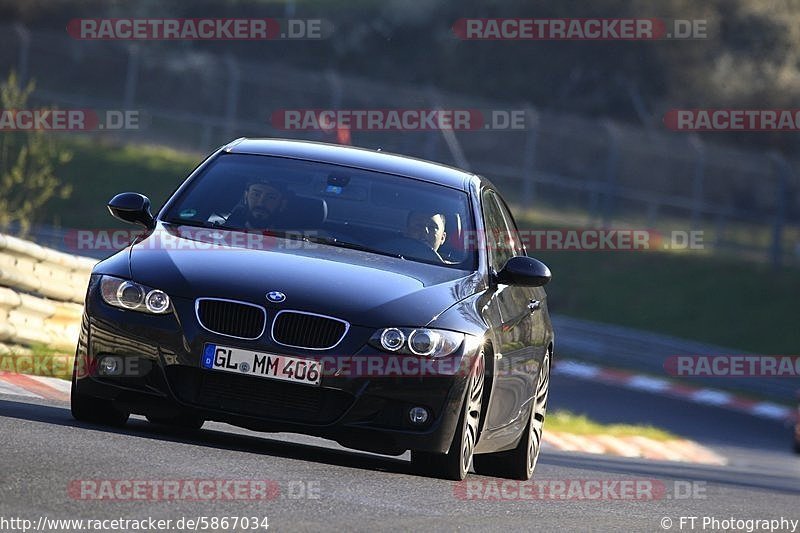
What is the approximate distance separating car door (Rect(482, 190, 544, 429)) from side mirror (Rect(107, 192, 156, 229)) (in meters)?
1.77

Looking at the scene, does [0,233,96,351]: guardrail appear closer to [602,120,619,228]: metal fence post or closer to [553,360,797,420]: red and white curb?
[553,360,797,420]: red and white curb

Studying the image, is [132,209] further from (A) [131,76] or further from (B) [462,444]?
(A) [131,76]

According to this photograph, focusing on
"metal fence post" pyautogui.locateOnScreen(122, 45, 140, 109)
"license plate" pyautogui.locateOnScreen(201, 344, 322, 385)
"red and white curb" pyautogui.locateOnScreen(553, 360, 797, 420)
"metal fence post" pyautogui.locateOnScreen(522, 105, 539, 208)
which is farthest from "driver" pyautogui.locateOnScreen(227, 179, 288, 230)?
"metal fence post" pyautogui.locateOnScreen(122, 45, 140, 109)

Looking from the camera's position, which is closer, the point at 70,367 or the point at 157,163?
the point at 70,367

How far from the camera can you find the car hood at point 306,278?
26.0ft

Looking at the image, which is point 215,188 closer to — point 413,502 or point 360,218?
point 360,218

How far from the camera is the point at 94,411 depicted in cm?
852

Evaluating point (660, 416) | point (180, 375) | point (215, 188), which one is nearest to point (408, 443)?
point (180, 375)

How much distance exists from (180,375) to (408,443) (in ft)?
3.52

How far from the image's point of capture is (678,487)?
12.0 m

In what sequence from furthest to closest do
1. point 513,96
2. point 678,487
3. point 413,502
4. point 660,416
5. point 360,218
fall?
point 513,96 → point 660,416 → point 678,487 → point 360,218 → point 413,502

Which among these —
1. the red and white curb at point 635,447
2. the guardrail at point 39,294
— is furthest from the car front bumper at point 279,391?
the red and white curb at point 635,447

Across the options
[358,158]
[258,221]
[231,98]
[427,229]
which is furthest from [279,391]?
[231,98]

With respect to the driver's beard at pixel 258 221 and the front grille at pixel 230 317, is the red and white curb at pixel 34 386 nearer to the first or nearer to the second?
the driver's beard at pixel 258 221
